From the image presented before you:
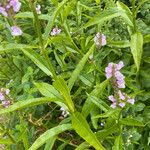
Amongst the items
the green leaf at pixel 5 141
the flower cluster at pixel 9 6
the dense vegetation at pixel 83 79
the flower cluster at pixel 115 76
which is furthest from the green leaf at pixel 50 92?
the green leaf at pixel 5 141

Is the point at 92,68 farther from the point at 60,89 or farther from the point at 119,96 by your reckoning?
the point at 60,89

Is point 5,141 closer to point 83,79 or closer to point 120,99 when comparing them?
point 83,79

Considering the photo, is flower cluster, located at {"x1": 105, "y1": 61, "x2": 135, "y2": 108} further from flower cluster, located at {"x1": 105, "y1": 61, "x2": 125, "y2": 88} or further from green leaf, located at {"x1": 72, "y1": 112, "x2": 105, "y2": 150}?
green leaf, located at {"x1": 72, "y1": 112, "x2": 105, "y2": 150}

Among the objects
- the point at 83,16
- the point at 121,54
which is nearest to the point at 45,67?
the point at 121,54

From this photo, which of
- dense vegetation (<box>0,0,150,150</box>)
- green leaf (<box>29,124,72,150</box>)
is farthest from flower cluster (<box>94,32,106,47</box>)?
green leaf (<box>29,124,72,150</box>)

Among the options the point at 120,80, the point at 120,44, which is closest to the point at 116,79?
the point at 120,80

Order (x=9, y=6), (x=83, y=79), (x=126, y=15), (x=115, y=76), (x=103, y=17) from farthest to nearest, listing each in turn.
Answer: (x=83, y=79) < (x=126, y=15) < (x=103, y=17) < (x=115, y=76) < (x=9, y=6)

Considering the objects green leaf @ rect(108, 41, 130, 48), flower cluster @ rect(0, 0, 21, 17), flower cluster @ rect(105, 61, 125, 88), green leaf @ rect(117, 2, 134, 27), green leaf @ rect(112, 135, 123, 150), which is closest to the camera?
flower cluster @ rect(0, 0, 21, 17)

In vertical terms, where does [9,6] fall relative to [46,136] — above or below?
above
